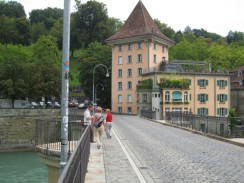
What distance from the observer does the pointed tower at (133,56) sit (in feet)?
226

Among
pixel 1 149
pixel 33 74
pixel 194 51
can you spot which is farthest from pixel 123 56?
pixel 1 149

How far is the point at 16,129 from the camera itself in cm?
4600

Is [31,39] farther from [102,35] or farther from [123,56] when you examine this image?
[123,56]

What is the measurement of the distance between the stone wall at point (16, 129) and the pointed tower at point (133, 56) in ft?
84.7

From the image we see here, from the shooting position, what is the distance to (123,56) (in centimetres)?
7244

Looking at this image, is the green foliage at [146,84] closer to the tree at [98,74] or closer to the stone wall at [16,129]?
the tree at [98,74]

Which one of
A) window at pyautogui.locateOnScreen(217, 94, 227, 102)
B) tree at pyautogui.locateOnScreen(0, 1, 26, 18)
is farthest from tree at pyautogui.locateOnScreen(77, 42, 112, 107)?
tree at pyautogui.locateOnScreen(0, 1, 26, 18)

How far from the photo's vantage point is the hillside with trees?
2484 inches

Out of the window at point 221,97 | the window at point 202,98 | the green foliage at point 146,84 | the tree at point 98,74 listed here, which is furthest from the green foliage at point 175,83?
the tree at point 98,74

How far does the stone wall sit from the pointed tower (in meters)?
25.8

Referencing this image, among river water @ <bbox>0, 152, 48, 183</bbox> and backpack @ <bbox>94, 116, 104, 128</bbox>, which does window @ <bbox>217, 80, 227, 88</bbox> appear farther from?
backpack @ <bbox>94, 116, 104, 128</bbox>

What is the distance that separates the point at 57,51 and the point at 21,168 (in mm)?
50418

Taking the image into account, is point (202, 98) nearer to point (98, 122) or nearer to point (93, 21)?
point (98, 122)

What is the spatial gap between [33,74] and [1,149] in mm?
22728
